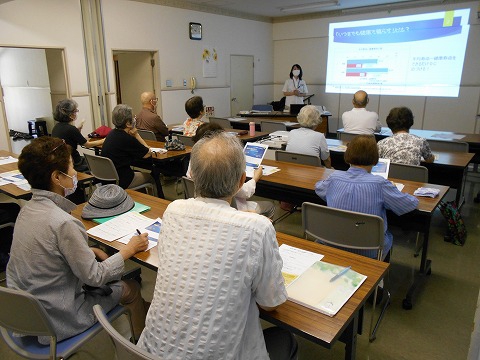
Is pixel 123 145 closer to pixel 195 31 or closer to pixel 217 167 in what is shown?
pixel 217 167

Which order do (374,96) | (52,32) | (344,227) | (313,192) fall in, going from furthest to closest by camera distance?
1. (374,96)
2. (52,32)
3. (313,192)
4. (344,227)

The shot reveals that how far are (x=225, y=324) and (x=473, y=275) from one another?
8.40ft

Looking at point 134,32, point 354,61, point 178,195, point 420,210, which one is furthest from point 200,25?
point 420,210

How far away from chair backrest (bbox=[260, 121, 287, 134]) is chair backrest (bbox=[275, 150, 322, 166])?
7.03 feet

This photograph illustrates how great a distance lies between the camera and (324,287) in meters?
1.37

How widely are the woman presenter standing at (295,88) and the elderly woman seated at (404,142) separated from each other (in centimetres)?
536

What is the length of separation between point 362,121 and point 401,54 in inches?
154

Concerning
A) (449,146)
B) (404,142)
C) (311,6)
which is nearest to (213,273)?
(404,142)

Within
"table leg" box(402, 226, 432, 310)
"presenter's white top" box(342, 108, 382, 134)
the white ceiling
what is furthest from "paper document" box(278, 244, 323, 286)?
the white ceiling

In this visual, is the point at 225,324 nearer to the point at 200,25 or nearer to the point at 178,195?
the point at 178,195

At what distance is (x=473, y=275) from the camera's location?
9.09 feet

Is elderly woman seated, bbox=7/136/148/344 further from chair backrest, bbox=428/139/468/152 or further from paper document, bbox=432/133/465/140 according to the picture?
paper document, bbox=432/133/465/140

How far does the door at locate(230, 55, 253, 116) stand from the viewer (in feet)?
27.9

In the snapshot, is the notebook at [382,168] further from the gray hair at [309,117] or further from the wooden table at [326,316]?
the gray hair at [309,117]
